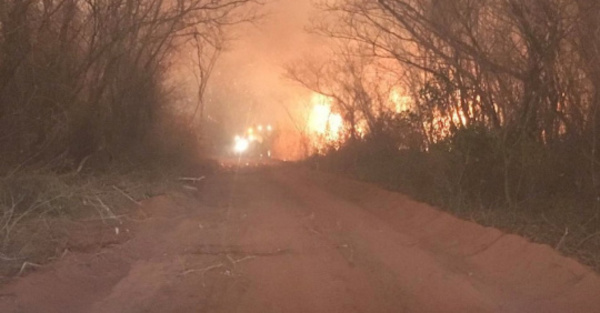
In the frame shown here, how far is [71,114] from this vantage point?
16.6 metres

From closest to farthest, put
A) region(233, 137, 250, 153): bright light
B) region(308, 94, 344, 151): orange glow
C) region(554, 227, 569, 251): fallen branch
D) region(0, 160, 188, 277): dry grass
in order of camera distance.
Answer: region(0, 160, 188, 277): dry grass → region(554, 227, 569, 251): fallen branch → region(308, 94, 344, 151): orange glow → region(233, 137, 250, 153): bright light

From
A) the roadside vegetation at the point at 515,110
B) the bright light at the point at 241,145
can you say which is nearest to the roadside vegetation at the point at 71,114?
the roadside vegetation at the point at 515,110

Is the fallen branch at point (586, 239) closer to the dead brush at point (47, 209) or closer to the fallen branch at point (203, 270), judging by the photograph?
the fallen branch at point (203, 270)

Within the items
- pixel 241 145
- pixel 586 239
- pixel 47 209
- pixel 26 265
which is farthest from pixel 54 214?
pixel 241 145

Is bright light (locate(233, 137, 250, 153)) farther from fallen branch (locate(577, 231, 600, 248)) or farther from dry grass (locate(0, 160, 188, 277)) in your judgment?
fallen branch (locate(577, 231, 600, 248))

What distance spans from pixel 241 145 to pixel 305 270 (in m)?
54.4

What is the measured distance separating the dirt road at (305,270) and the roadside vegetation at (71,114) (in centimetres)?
84

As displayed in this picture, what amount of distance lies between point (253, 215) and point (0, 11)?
255 inches

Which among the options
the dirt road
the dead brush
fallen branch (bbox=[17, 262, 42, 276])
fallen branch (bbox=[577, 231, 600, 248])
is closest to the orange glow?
the dead brush

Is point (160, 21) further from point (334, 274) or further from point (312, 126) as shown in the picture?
point (312, 126)

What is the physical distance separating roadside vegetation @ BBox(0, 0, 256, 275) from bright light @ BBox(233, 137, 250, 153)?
3752 centimetres

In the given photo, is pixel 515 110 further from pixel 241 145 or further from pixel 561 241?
pixel 241 145

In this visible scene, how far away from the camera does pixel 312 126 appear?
126ft

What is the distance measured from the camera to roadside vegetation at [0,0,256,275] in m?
10.9
